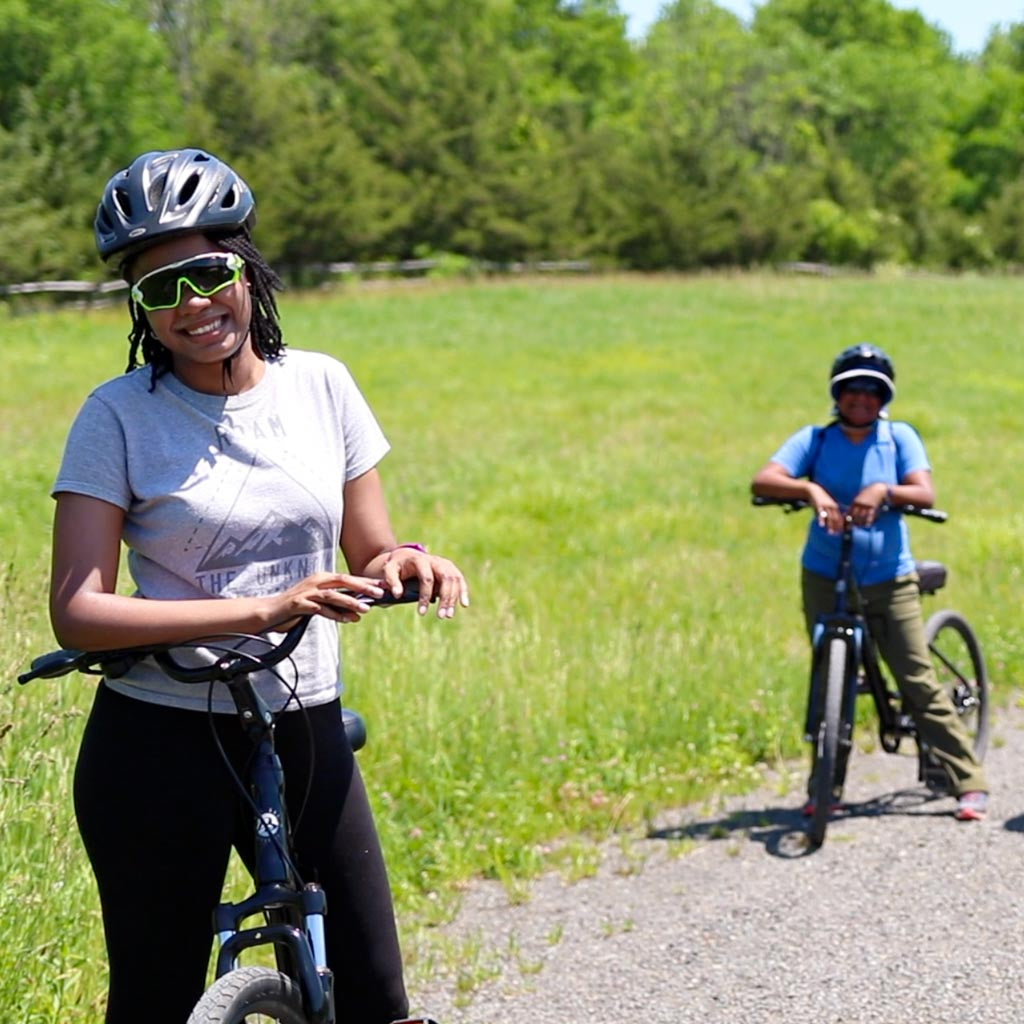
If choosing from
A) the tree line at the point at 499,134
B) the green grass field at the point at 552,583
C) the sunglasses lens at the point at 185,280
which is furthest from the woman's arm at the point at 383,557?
the tree line at the point at 499,134

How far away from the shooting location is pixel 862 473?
271 inches

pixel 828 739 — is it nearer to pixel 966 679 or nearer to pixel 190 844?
pixel 966 679

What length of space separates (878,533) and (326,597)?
15.1 feet

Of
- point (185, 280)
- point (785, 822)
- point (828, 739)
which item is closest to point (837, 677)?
point (828, 739)

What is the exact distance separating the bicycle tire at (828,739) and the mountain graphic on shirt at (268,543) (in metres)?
3.80

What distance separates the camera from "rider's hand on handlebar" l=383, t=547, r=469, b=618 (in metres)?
2.95

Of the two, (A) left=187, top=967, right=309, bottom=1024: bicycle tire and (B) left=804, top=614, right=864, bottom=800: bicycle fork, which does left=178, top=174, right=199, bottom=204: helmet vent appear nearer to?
(A) left=187, top=967, right=309, bottom=1024: bicycle tire

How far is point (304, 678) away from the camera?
3.10 metres

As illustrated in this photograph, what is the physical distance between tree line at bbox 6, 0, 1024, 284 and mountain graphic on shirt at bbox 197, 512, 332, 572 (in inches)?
1539

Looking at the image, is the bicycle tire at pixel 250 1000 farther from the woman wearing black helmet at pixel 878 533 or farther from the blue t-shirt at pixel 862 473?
the blue t-shirt at pixel 862 473

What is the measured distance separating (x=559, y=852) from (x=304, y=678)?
334 cm

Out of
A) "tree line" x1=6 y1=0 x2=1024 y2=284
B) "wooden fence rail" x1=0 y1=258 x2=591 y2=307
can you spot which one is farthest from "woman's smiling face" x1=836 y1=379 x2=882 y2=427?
"tree line" x1=6 y1=0 x2=1024 y2=284

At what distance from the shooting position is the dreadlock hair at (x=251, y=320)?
10.0 ft

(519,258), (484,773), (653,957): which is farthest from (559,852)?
(519,258)
